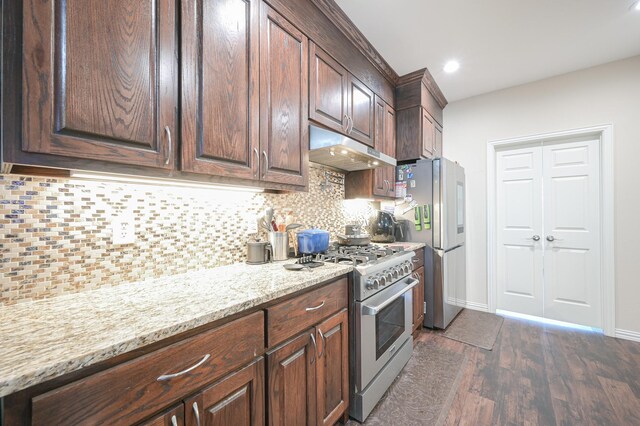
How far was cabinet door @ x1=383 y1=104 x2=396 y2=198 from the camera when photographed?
273 centimetres

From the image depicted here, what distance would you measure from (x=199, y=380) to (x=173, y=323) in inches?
8.5

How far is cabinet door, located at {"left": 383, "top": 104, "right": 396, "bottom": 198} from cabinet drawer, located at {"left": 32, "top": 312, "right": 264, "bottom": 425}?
7.30 ft

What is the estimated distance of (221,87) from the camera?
1.20 meters

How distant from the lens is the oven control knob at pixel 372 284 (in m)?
1.57

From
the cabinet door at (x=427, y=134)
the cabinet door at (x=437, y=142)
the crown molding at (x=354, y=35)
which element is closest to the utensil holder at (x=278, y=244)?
the crown molding at (x=354, y=35)

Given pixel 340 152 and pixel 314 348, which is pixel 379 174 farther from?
pixel 314 348

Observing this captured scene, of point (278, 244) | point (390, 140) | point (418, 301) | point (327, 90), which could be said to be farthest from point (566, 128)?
point (278, 244)

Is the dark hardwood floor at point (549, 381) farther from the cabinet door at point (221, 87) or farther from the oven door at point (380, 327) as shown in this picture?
the cabinet door at point (221, 87)

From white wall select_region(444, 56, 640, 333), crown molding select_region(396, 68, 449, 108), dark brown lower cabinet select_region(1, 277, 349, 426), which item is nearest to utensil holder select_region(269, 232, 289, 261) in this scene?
dark brown lower cabinet select_region(1, 277, 349, 426)

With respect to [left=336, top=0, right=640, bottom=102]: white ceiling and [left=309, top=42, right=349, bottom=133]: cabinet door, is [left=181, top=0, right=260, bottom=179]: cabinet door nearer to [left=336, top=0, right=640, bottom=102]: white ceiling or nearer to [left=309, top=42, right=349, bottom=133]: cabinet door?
[left=309, top=42, right=349, bottom=133]: cabinet door

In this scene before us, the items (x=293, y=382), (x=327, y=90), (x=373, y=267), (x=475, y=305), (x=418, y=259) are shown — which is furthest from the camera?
(x=475, y=305)

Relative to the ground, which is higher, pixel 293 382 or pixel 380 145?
pixel 380 145

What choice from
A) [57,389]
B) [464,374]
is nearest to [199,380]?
[57,389]

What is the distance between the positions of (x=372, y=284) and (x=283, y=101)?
4.01 ft
